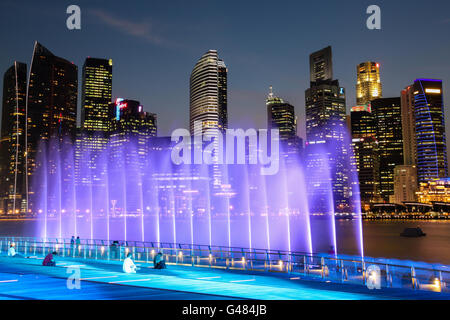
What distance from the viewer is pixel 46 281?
12750 mm

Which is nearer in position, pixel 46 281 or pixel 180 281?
pixel 46 281

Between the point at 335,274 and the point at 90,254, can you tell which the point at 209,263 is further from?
the point at 90,254

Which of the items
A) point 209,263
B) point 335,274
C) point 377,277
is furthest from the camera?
point 209,263
